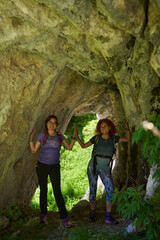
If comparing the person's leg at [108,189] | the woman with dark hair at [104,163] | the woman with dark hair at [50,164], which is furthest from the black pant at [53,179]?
the person's leg at [108,189]

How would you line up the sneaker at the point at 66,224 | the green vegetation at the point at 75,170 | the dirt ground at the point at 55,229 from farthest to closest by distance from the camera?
the green vegetation at the point at 75,170 < the sneaker at the point at 66,224 < the dirt ground at the point at 55,229

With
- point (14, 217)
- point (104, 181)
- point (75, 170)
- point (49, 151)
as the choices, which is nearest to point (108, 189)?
point (104, 181)

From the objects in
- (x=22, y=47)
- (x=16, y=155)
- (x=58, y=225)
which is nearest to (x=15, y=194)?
(x=16, y=155)

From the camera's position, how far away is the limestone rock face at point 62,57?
138 inches

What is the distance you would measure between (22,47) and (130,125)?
286cm

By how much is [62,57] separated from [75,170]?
10366 mm

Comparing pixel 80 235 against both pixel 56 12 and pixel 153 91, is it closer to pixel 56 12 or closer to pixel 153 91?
pixel 153 91

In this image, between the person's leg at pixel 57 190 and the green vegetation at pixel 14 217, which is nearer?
the person's leg at pixel 57 190

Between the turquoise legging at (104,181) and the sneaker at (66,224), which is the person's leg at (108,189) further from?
the sneaker at (66,224)

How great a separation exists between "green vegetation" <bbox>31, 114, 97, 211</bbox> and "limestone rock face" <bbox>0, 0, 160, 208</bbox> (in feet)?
19.5

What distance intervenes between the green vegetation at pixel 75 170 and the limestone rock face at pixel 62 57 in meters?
5.95

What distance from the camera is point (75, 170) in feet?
46.3

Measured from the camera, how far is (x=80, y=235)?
3734mm

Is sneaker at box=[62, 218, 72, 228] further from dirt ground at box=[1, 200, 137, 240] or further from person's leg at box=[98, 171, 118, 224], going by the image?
person's leg at box=[98, 171, 118, 224]
